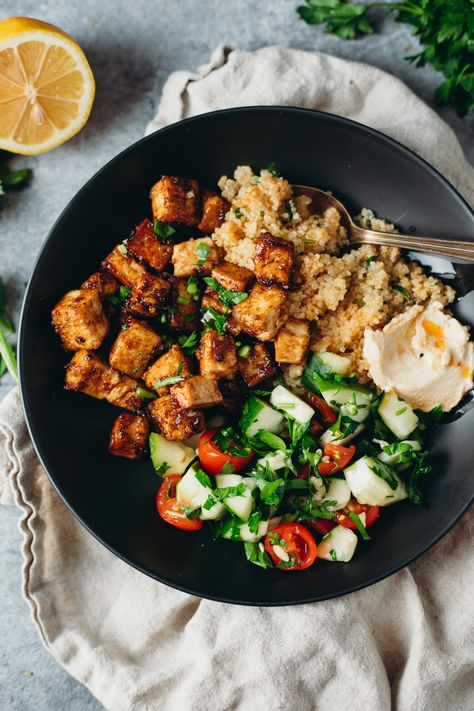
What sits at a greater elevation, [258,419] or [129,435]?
[258,419]

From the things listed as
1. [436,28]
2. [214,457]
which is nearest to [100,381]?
[214,457]

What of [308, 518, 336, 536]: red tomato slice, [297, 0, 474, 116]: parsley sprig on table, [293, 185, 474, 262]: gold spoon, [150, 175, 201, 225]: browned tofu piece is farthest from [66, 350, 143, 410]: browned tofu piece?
[297, 0, 474, 116]: parsley sprig on table

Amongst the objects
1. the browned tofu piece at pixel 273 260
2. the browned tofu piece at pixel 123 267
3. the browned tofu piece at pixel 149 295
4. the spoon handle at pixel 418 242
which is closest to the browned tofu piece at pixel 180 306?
the browned tofu piece at pixel 149 295

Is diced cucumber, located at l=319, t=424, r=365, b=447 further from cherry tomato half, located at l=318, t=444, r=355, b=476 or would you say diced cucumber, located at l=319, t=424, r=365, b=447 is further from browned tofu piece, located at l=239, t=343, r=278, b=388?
browned tofu piece, located at l=239, t=343, r=278, b=388

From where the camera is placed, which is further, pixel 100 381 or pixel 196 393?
pixel 100 381

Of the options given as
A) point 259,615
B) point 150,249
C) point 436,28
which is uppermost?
point 436,28

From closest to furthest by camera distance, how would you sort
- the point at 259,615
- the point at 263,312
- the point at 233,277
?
the point at 263,312, the point at 233,277, the point at 259,615

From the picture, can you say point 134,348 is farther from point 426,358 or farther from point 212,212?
point 426,358
